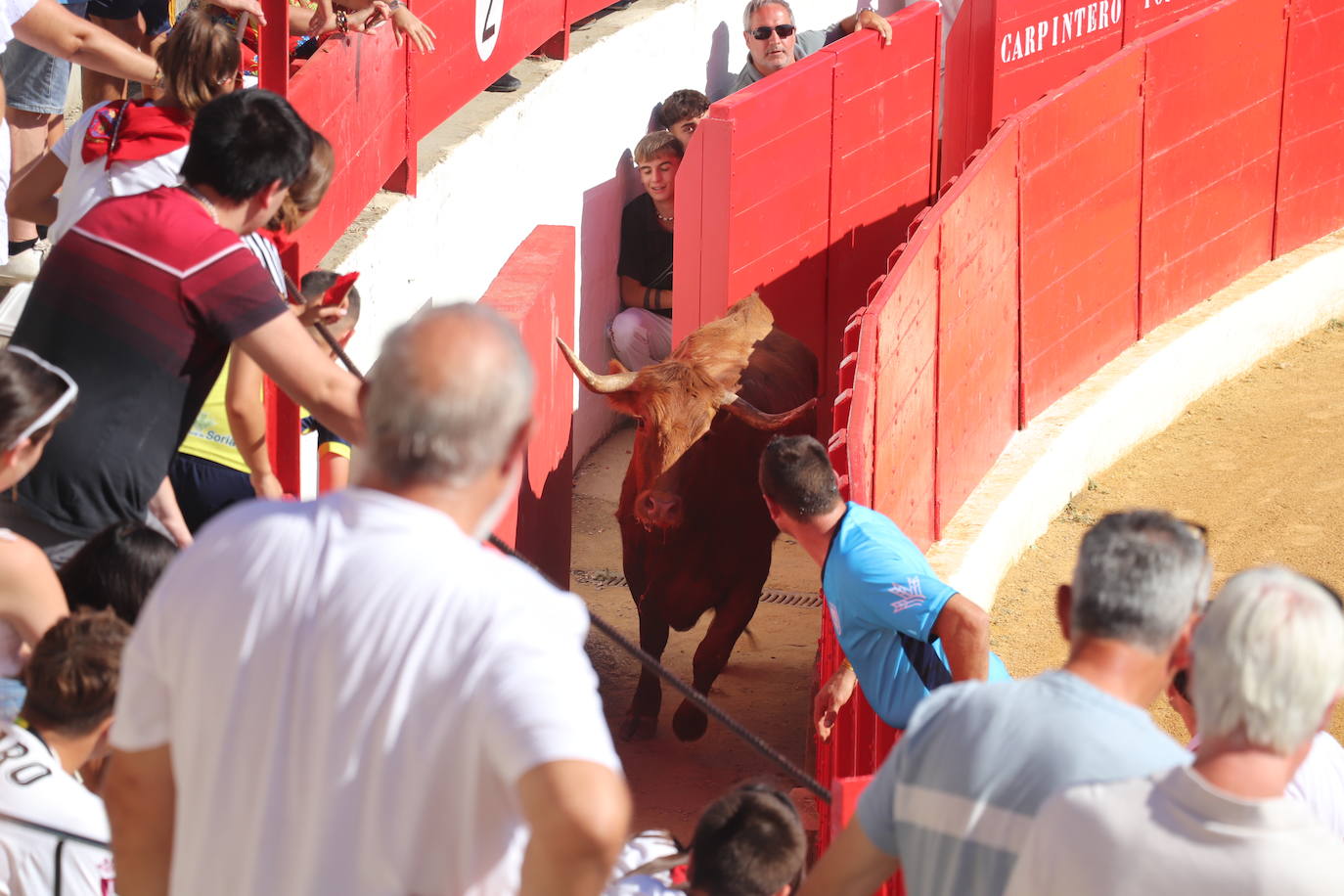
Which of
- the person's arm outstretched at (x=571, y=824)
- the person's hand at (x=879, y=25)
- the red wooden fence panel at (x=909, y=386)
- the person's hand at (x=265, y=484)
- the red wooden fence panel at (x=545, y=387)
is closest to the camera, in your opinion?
the person's arm outstretched at (x=571, y=824)

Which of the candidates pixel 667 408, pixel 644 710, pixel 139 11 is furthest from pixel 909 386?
pixel 139 11

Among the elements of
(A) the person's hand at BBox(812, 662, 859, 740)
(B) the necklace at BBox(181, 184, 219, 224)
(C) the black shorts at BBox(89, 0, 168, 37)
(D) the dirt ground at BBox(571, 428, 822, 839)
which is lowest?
(D) the dirt ground at BBox(571, 428, 822, 839)

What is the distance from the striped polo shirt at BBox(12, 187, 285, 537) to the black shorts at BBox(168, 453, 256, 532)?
2.91ft

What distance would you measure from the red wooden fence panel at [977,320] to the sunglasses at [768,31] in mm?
2311

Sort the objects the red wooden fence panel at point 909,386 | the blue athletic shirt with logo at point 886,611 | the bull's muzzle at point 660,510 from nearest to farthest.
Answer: the blue athletic shirt with logo at point 886,611 → the red wooden fence panel at point 909,386 → the bull's muzzle at point 660,510

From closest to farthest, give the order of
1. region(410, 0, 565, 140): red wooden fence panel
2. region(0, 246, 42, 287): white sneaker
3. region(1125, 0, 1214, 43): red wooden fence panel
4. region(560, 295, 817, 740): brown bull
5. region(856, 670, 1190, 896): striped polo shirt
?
1. region(856, 670, 1190, 896): striped polo shirt
2. region(0, 246, 42, 287): white sneaker
3. region(560, 295, 817, 740): brown bull
4. region(410, 0, 565, 140): red wooden fence panel
5. region(1125, 0, 1214, 43): red wooden fence panel

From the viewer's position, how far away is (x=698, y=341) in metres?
8.05

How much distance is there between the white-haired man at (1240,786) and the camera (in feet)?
6.98

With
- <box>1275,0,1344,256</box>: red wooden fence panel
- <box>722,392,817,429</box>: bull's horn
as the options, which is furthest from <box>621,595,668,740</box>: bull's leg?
<box>1275,0,1344,256</box>: red wooden fence panel

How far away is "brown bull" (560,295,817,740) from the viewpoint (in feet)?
23.9

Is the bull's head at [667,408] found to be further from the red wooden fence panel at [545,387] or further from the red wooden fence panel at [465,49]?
the red wooden fence panel at [465,49]

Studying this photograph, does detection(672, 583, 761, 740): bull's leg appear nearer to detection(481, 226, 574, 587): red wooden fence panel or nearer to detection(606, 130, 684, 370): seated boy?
detection(481, 226, 574, 587): red wooden fence panel

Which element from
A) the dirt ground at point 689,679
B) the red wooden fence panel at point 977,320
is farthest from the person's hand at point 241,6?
the red wooden fence panel at point 977,320

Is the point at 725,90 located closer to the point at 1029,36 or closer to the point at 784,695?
the point at 1029,36
